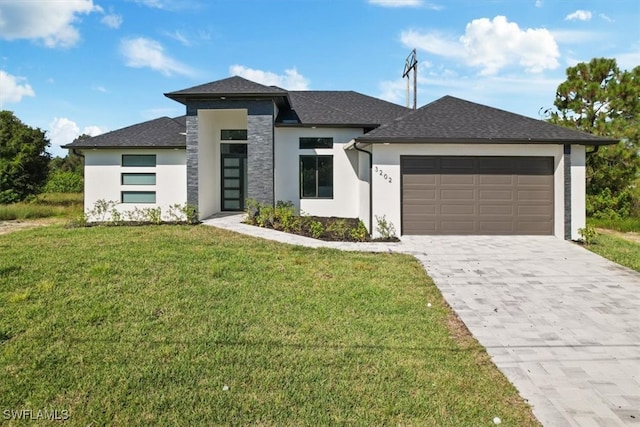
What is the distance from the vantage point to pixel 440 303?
569 cm

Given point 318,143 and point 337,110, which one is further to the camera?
point 337,110

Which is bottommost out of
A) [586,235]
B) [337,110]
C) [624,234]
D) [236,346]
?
[236,346]

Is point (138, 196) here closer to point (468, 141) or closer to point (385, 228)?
point (385, 228)

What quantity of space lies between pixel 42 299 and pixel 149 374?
9.48 ft

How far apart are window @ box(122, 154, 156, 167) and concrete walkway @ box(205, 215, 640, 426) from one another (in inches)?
288

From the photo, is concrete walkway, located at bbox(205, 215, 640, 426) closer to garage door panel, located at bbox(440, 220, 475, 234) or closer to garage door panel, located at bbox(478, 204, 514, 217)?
garage door panel, located at bbox(440, 220, 475, 234)

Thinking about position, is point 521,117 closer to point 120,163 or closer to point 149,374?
point 149,374

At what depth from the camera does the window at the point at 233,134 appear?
48.9 ft

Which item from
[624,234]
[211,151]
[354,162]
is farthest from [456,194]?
[211,151]

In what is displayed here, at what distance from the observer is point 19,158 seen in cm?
1995

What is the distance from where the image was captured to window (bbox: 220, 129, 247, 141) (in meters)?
14.9

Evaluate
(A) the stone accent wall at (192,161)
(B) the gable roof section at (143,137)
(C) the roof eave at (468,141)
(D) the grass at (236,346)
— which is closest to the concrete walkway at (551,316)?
(D) the grass at (236,346)

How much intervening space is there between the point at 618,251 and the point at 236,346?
31.8 feet

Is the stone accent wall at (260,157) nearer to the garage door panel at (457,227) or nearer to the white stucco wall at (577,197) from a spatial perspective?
the garage door panel at (457,227)
